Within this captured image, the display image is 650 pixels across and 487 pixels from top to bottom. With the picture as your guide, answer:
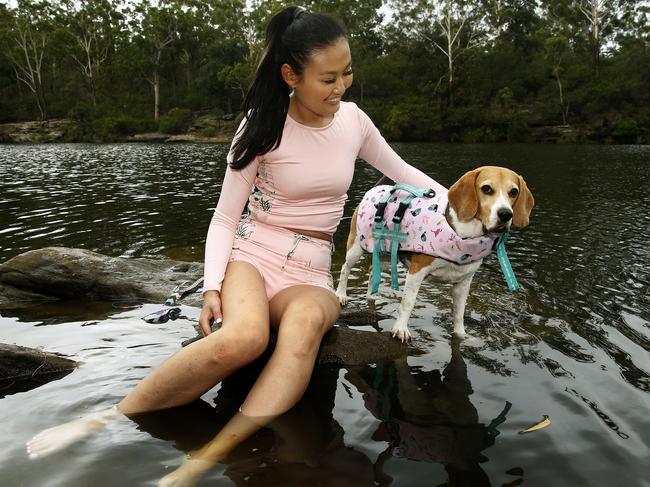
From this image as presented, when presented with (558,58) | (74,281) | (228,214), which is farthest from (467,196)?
(558,58)

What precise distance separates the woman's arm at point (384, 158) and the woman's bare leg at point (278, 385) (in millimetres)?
1492

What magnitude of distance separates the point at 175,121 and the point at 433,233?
59.0m

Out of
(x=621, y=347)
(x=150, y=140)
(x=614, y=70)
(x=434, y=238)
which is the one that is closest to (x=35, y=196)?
(x=434, y=238)

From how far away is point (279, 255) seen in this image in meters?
3.81

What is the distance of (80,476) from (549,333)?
4.23 metres

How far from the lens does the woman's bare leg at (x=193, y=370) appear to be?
3.05 m

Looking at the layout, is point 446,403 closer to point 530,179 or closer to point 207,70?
point 530,179

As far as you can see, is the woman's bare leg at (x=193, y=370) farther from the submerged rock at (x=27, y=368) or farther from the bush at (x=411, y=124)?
the bush at (x=411, y=124)

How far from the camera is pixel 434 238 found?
14.8ft

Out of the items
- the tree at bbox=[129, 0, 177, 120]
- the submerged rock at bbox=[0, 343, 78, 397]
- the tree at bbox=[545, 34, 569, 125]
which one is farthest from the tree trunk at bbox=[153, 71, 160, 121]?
the submerged rock at bbox=[0, 343, 78, 397]

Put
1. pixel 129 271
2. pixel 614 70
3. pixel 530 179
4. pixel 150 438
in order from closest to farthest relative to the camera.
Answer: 1. pixel 150 438
2. pixel 129 271
3. pixel 530 179
4. pixel 614 70

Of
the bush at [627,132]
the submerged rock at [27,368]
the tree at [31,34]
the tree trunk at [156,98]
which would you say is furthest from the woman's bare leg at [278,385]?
the tree at [31,34]

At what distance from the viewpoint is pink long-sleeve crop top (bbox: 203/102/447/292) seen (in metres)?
3.70

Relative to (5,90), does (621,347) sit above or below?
below
